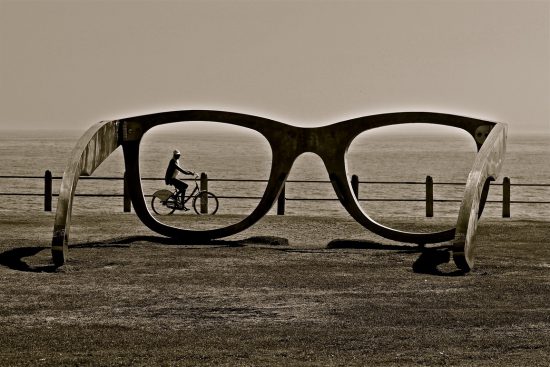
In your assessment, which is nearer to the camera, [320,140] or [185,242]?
[320,140]

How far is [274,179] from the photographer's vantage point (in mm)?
15789

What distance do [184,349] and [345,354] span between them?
120 cm

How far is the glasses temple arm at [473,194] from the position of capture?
12922 millimetres

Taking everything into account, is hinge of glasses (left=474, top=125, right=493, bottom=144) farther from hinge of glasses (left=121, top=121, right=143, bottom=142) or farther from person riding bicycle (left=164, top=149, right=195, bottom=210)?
person riding bicycle (left=164, top=149, right=195, bottom=210)

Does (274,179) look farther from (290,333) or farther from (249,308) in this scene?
(290,333)

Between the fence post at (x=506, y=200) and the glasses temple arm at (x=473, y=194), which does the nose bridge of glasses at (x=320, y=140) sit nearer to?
the glasses temple arm at (x=473, y=194)

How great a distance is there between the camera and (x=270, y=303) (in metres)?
11.0

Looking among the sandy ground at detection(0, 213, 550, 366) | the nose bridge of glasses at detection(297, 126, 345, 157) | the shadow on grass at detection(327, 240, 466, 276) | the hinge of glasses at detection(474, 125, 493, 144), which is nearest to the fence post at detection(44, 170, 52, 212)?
the sandy ground at detection(0, 213, 550, 366)

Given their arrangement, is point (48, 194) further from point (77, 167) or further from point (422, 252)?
point (422, 252)

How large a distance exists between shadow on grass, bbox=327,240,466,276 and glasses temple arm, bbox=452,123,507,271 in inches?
10.2

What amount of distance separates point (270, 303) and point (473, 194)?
3335mm

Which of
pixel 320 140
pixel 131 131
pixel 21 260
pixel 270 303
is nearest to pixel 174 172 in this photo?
pixel 131 131

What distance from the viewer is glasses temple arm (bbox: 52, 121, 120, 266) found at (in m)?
13.4

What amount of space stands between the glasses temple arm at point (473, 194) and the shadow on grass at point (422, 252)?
0.26 metres
